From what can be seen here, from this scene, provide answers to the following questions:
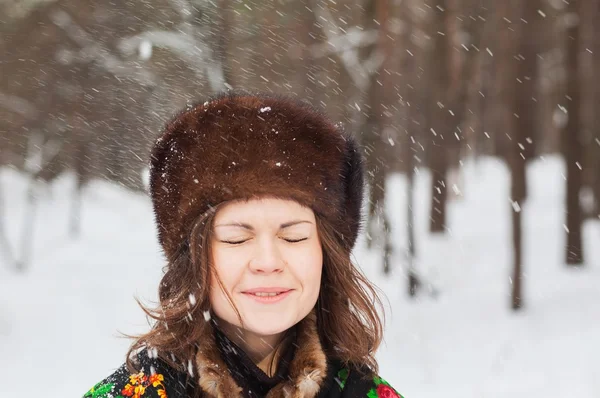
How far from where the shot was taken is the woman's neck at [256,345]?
88.4 inches

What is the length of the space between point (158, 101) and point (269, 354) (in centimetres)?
864

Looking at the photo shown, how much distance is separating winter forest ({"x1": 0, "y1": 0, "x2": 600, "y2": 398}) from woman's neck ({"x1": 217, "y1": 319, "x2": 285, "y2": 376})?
6078 millimetres

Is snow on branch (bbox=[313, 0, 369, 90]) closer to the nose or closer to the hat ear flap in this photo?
the hat ear flap

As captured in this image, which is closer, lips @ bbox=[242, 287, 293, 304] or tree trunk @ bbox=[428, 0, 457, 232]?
lips @ bbox=[242, 287, 293, 304]

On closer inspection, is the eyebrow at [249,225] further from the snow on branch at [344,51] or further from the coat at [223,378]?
the snow on branch at [344,51]

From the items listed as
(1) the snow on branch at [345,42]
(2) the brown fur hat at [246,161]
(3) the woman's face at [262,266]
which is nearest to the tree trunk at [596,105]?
(1) the snow on branch at [345,42]

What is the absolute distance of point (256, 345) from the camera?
226cm

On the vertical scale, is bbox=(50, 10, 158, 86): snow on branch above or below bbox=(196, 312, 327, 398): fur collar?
above

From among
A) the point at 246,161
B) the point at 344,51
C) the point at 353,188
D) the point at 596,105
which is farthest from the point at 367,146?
the point at 246,161

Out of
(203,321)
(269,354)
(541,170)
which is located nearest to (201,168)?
(203,321)

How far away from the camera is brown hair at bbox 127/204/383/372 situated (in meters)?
2.19

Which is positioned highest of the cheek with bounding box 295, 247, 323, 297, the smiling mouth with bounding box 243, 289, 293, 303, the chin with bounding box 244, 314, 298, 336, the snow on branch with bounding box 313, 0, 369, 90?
the snow on branch with bounding box 313, 0, 369, 90

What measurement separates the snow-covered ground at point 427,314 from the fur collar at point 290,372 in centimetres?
129

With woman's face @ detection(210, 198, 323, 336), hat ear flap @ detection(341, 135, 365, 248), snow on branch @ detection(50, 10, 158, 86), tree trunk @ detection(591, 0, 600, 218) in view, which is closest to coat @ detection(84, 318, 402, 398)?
woman's face @ detection(210, 198, 323, 336)
